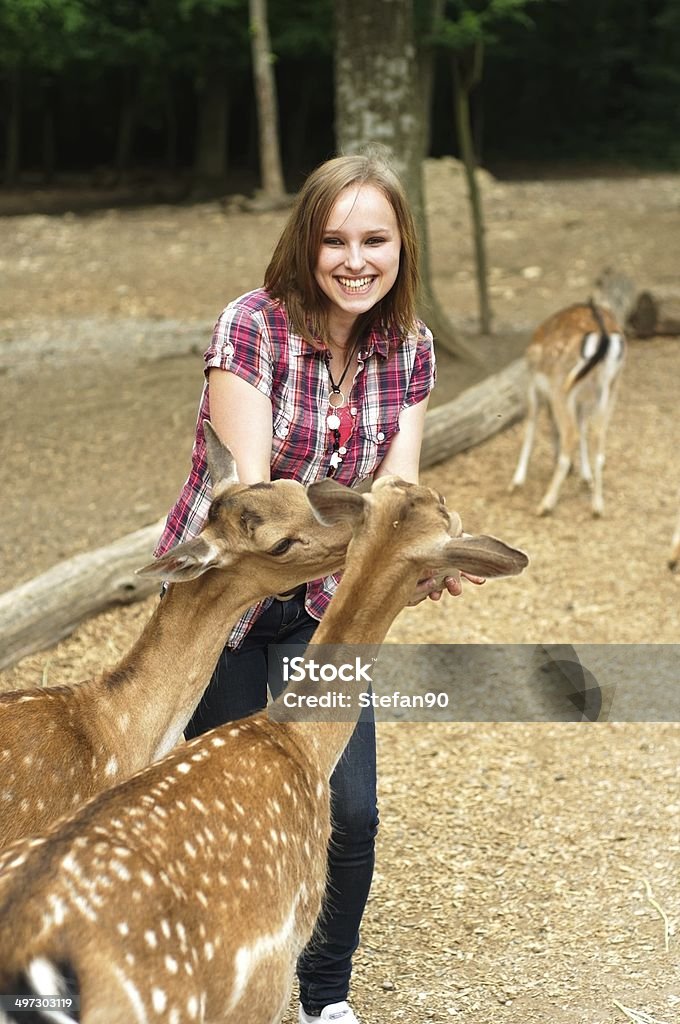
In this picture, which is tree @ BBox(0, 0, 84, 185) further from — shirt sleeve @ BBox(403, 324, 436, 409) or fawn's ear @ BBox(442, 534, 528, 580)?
fawn's ear @ BBox(442, 534, 528, 580)

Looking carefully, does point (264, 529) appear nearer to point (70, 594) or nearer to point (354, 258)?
point (354, 258)

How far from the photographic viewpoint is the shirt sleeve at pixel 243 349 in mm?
2695

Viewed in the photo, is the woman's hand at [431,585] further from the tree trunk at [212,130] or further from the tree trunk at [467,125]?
the tree trunk at [212,130]

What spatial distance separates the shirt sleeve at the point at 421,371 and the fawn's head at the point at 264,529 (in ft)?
1.28

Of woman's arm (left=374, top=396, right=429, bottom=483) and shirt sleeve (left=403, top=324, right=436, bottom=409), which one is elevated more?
shirt sleeve (left=403, top=324, right=436, bottom=409)

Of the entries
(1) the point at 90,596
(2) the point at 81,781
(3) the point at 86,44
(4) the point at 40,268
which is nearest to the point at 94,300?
(4) the point at 40,268

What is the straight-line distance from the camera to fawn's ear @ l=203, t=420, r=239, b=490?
8.83 ft

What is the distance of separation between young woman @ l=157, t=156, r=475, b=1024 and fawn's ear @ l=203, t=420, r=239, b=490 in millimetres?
39

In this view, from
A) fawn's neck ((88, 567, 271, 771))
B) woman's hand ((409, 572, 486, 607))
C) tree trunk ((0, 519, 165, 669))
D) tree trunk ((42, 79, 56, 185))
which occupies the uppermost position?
woman's hand ((409, 572, 486, 607))

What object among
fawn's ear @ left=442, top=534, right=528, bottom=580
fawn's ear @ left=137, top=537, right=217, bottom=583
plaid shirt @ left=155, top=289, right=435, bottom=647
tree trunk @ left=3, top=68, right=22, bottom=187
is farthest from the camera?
tree trunk @ left=3, top=68, right=22, bottom=187

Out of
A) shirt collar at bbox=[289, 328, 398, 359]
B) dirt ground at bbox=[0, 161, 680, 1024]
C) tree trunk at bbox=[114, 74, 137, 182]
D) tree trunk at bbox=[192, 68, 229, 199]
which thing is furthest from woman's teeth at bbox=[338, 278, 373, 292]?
tree trunk at bbox=[114, 74, 137, 182]

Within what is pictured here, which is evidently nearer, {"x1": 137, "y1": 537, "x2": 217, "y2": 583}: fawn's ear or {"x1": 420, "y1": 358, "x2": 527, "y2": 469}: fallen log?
{"x1": 137, "y1": 537, "x2": 217, "y2": 583}: fawn's ear

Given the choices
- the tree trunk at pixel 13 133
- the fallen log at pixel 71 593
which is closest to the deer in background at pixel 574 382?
the fallen log at pixel 71 593

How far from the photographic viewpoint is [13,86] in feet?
67.6
